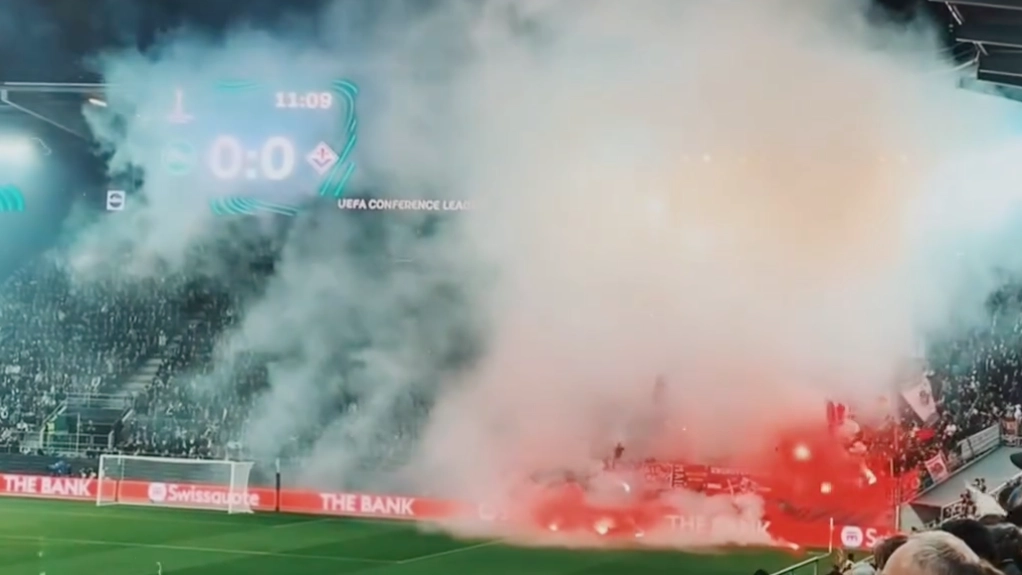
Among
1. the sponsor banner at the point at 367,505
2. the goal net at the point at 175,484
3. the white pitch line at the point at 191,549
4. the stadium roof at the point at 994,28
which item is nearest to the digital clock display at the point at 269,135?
the goal net at the point at 175,484

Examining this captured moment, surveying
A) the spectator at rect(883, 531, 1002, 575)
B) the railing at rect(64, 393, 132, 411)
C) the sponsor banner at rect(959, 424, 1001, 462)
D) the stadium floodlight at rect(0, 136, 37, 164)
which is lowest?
the spectator at rect(883, 531, 1002, 575)

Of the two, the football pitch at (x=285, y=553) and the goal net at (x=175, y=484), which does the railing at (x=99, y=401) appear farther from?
the football pitch at (x=285, y=553)

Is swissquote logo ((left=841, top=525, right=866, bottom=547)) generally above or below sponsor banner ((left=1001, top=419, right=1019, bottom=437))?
below

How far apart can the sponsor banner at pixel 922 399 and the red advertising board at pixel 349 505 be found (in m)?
0.99

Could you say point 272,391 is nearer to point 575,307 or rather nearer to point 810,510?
point 575,307

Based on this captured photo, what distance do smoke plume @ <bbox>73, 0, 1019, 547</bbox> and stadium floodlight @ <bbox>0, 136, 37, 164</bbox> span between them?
1632 mm

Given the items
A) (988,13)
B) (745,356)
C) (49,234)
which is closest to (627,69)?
(745,356)

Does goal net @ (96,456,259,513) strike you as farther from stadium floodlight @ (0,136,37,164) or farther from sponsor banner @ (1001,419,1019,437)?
sponsor banner @ (1001,419,1019,437)

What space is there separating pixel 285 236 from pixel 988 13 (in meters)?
6.65

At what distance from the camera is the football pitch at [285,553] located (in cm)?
622

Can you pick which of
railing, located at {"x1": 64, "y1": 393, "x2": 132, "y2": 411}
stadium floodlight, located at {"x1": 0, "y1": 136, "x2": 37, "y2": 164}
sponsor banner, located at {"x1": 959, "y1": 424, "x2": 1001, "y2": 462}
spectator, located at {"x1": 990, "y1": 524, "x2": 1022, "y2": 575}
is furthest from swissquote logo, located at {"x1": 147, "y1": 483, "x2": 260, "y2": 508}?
spectator, located at {"x1": 990, "y1": 524, "x2": 1022, "y2": 575}

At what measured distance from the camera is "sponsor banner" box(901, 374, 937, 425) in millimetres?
7543

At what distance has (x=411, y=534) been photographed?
770 centimetres

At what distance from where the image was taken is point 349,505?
885cm
